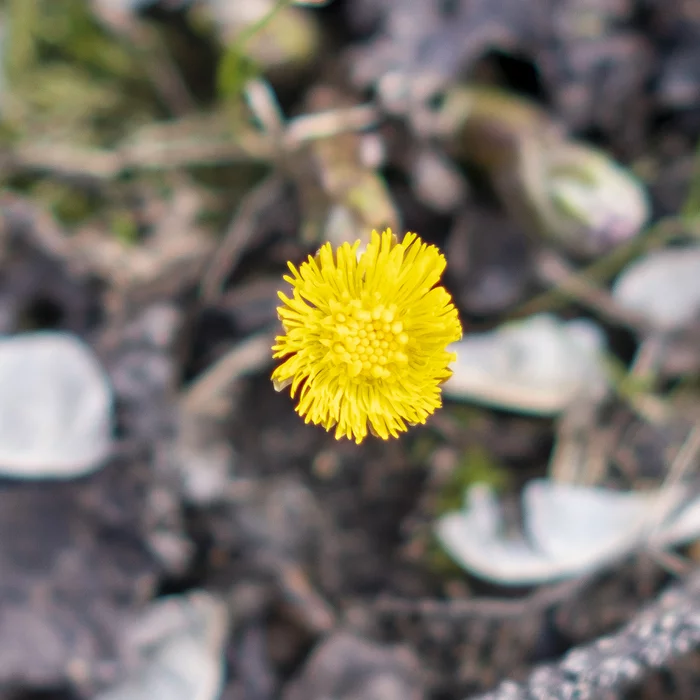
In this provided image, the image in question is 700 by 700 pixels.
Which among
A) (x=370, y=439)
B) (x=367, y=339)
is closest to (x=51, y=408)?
(x=370, y=439)

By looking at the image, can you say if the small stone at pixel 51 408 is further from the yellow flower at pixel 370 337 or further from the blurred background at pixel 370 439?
the yellow flower at pixel 370 337

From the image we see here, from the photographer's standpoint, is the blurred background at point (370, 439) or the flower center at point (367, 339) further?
the blurred background at point (370, 439)

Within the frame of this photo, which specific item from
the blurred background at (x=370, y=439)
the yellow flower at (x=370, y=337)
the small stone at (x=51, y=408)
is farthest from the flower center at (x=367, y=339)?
the small stone at (x=51, y=408)

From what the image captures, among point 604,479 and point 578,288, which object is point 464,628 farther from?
point 578,288

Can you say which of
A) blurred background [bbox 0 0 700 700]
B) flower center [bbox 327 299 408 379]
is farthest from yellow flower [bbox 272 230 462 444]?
blurred background [bbox 0 0 700 700]

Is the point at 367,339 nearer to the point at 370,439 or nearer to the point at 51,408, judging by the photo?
the point at 370,439

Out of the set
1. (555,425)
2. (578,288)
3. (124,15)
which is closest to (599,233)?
(578,288)

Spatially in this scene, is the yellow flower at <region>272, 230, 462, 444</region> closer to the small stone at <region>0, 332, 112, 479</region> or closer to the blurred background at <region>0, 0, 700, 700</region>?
the blurred background at <region>0, 0, 700, 700</region>
